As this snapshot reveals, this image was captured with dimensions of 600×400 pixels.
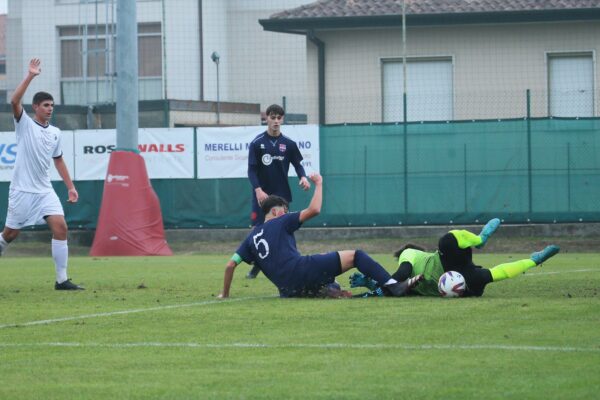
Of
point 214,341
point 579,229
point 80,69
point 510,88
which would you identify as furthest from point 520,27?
point 214,341

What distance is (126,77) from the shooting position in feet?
77.3

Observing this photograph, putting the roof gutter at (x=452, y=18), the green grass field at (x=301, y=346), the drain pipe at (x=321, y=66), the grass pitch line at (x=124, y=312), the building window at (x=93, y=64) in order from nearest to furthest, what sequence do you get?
the green grass field at (x=301, y=346) → the grass pitch line at (x=124, y=312) → the roof gutter at (x=452, y=18) → the drain pipe at (x=321, y=66) → the building window at (x=93, y=64)

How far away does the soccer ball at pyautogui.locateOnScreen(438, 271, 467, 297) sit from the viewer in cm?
1037

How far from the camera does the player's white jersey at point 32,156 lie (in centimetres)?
1278

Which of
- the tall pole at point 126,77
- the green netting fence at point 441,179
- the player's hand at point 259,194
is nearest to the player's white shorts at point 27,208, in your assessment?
the player's hand at point 259,194

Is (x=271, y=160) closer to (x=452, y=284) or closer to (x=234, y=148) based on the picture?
(x=452, y=284)

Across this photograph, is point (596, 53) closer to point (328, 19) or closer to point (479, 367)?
point (328, 19)

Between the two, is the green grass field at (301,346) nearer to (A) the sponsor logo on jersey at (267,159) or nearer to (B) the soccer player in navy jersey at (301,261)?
(B) the soccer player in navy jersey at (301,261)

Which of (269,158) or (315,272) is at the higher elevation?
(269,158)

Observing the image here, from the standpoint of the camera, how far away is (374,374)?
6.31 metres

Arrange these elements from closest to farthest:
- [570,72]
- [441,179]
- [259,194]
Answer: [259,194], [441,179], [570,72]

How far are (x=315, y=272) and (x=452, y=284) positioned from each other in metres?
1.16

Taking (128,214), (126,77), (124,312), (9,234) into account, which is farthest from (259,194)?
(126,77)

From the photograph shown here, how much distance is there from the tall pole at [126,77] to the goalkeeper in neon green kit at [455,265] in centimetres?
1313
